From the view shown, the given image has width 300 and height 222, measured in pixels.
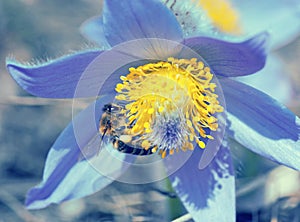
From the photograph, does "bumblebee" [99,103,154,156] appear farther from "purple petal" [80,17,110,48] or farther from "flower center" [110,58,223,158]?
"purple petal" [80,17,110,48]

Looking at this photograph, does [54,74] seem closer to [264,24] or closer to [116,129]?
[116,129]

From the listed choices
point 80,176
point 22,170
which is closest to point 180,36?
point 80,176

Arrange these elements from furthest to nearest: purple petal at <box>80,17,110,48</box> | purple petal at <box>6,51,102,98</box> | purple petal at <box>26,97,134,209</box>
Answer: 1. purple petal at <box>80,17,110,48</box>
2. purple petal at <box>26,97,134,209</box>
3. purple petal at <box>6,51,102,98</box>

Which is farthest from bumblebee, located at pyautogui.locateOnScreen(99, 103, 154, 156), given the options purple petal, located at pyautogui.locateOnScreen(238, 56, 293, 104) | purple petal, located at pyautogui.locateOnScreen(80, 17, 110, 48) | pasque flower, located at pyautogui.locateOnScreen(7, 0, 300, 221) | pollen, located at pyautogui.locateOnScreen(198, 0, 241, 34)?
pollen, located at pyautogui.locateOnScreen(198, 0, 241, 34)

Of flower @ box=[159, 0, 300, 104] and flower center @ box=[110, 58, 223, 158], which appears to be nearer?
flower center @ box=[110, 58, 223, 158]

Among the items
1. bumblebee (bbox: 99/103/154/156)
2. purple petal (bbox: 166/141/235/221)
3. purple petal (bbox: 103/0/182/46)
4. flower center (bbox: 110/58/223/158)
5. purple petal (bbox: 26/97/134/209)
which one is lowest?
purple petal (bbox: 26/97/134/209)

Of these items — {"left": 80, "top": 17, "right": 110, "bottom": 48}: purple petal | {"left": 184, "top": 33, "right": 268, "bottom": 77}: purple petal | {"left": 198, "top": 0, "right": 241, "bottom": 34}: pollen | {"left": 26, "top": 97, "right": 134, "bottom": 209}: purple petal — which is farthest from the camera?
{"left": 198, "top": 0, "right": 241, "bottom": 34}: pollen

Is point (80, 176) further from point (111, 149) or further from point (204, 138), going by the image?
point (204, 138)
